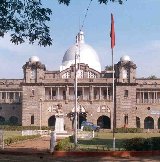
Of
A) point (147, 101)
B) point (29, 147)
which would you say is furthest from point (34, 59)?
point (29, 147)

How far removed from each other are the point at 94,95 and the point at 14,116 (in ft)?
49.2

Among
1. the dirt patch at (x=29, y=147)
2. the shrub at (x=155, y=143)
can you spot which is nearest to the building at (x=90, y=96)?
the dirt patch at (x=29, y=147)

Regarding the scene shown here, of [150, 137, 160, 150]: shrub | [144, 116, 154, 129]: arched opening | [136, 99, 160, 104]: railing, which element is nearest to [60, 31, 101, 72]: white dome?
[136, 99, 160, 104]: railing

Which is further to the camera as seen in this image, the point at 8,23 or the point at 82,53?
the point at 82,53

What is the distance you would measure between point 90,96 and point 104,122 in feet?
18.7

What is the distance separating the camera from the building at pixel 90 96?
75.0m

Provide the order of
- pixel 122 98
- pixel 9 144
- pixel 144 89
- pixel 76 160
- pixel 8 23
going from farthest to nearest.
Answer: pixel 144 89 < pixel 122 98 < pixel 9 144 < pixel 76 160 < pixel 8 23

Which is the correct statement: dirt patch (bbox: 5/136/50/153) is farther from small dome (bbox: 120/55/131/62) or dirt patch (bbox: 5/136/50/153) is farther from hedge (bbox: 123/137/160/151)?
small dome (bbox: 120/55/131/62)

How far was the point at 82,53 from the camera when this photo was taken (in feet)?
271

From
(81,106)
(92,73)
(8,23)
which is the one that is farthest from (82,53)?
(8,23)

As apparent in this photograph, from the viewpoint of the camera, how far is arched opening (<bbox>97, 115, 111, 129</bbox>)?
77.8m

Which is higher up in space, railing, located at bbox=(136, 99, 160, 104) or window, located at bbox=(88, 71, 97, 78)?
window, located at bbox=(88, 71, 97, 78)

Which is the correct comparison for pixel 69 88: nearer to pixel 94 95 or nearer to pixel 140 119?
pixel 94 95

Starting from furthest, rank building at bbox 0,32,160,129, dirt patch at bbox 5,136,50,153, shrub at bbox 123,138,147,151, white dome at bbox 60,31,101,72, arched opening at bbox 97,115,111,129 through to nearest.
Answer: white dome at bbox 60,31,101,72
arched opening at bbox 97,115,111,129
building at bbox 0,32,160,129
dirt patch at bbox 5,136,50,153
shrub at bbox 123,138,147,151
